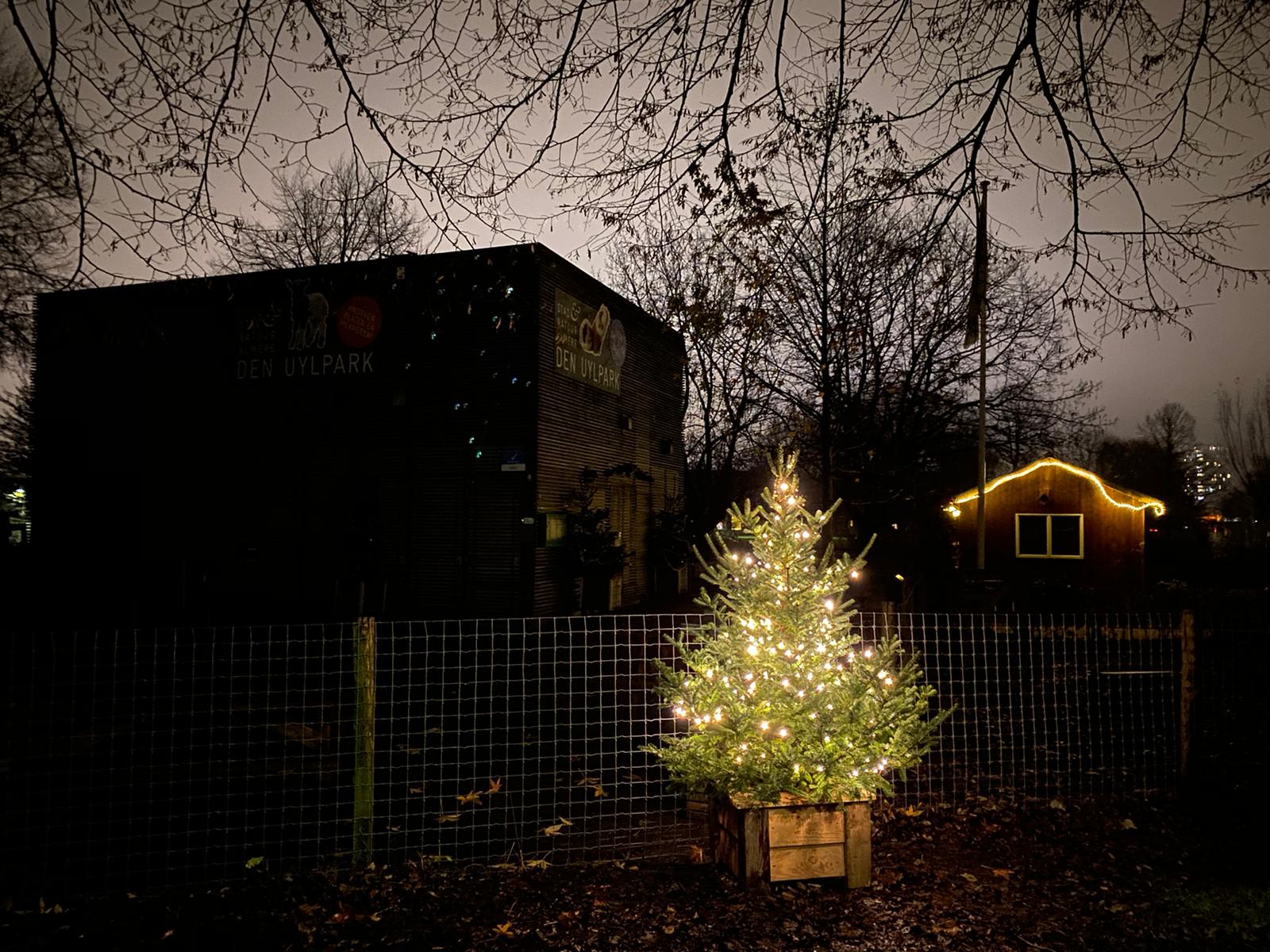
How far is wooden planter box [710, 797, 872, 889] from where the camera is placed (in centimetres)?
429

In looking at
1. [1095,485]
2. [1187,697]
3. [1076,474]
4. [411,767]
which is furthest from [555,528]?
[1095,485]

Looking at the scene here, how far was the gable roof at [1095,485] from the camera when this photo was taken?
60.2ft

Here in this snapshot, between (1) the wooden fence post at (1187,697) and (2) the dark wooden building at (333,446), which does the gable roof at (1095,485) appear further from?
(1) the wooden fence post at (1187,697)

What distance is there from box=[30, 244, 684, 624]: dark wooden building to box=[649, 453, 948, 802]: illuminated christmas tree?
1060cm

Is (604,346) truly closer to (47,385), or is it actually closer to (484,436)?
(484,436)

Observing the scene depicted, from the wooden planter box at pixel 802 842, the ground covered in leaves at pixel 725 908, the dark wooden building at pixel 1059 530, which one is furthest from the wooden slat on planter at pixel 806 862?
the dark wooden building at pixel 1059 530

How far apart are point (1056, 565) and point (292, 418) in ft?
58.8

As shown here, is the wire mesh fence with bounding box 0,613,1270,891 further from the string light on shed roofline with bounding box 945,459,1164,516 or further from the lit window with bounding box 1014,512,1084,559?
the string light on shed roofline with bounding box 945,459,1164,516

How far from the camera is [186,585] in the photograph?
15008 millimetres

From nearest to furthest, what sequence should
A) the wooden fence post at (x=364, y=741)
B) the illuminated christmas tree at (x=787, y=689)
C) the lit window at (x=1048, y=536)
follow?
the illuminated christmas tree at (x=787, y=689) < the wooden fence post at (x=364, y=741) < the lit window at (x=1048, y=536)

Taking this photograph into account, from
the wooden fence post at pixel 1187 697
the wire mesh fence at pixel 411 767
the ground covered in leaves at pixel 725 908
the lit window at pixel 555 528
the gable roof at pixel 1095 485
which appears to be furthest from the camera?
the gable roof at pixel 1095 485

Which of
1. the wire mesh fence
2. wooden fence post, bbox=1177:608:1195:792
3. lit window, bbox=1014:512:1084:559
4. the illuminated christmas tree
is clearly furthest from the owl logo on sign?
wooden fence post, bbox=1177:608:1195:792

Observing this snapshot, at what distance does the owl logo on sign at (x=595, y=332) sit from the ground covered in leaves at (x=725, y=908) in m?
14.2

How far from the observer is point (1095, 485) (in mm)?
18516
